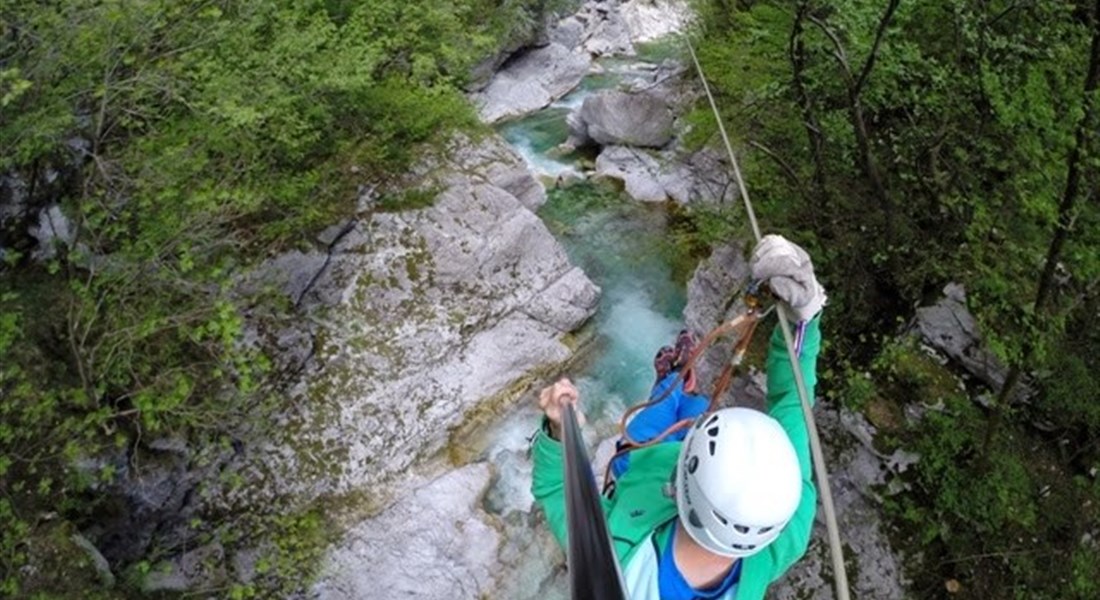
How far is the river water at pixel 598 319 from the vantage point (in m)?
6.54

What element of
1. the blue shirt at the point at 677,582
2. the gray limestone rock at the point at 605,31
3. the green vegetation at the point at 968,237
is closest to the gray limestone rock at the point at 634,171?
the green vegetation at the point at 968,237

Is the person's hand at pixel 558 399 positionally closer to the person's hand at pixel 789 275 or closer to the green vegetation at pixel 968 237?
the person's hand at pixel 789 275

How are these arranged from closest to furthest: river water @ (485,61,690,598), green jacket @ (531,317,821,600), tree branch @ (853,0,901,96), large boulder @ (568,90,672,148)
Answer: green jacket @ (531,317,821,600) < tree branch @ (853,0,901,96) < river water @ (485,61,690,598) < large boulder @ (568,90,672,148)

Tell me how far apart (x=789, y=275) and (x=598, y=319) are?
6.36 metres

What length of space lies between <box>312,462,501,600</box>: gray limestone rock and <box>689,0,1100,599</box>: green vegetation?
11.9 ft

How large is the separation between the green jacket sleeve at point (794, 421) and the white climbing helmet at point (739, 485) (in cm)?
20

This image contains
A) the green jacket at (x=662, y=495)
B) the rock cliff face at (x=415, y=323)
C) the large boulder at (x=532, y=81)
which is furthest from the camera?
the large boulder at (x=532, y=81)

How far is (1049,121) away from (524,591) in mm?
5445

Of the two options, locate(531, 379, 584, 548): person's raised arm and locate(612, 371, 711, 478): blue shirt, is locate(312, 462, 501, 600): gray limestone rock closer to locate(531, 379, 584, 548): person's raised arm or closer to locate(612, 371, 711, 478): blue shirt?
locate(612, 371, 711, 478): blue shirt

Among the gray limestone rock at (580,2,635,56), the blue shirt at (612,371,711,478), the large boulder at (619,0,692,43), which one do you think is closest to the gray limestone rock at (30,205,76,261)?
the blue shirt at (612,371,711,478)

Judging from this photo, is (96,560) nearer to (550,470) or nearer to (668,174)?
(550,470)

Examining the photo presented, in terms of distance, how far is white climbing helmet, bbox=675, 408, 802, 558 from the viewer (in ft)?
6.08

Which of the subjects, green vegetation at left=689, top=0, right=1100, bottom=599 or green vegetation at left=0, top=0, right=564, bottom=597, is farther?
green vegetation at left=0, top=0, right=564, bottom=597

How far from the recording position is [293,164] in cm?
779
